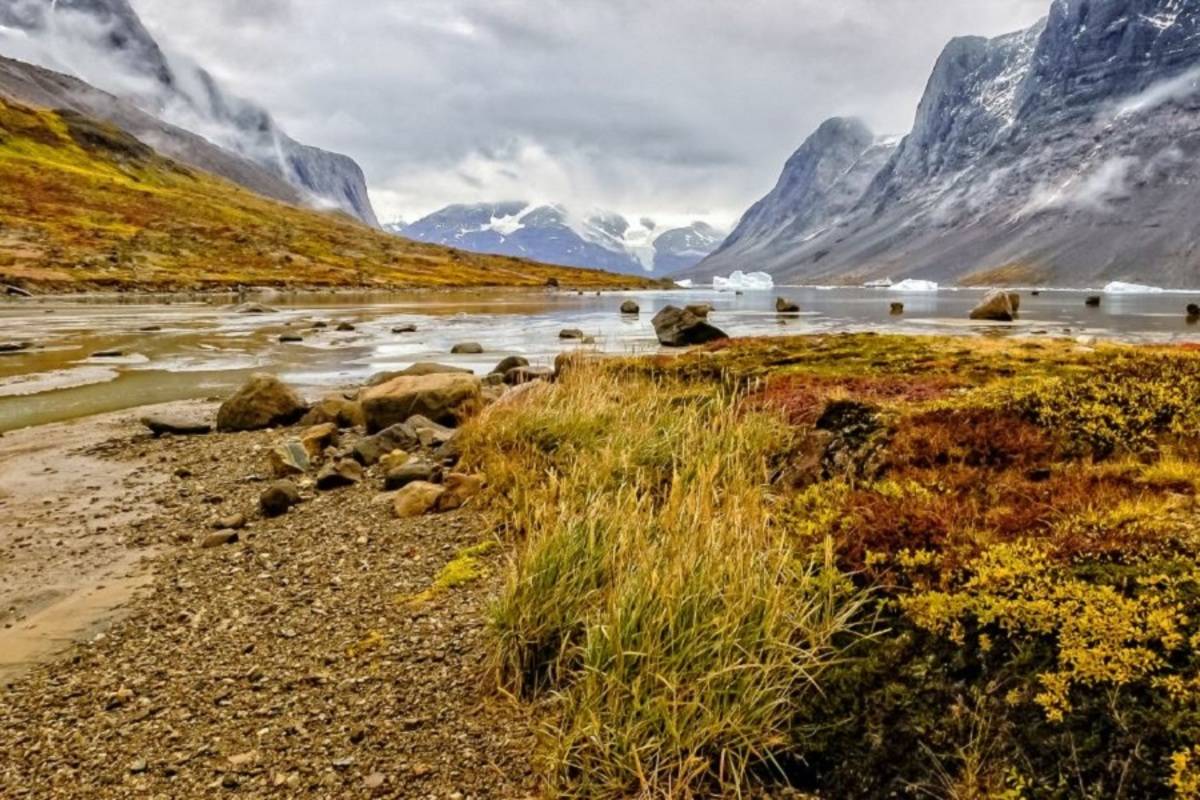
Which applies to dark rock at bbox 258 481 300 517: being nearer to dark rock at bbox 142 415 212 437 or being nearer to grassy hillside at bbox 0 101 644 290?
dark rock at bbox 142 415 212 437

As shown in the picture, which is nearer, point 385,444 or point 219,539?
point 219,539

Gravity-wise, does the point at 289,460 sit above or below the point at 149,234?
below

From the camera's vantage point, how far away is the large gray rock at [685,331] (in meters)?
38.2

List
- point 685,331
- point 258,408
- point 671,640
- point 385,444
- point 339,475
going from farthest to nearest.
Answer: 1. point 685,331
2. point 258,408
3. point 385,444
4. point 339,475
5. point 671,640

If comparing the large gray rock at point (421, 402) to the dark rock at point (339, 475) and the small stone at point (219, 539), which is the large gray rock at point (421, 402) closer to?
the dark rock at point (339, 475)

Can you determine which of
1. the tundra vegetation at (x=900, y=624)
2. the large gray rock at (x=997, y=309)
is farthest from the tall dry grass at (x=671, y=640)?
the large gray rock at (x=997, y=309)

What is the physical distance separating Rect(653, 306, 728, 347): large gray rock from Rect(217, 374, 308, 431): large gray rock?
23474mm

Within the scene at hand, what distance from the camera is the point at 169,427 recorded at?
15.5 m

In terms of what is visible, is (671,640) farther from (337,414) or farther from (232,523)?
(337,414)

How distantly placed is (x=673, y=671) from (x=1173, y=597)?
2.58 metres

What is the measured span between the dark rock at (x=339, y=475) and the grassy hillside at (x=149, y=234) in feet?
263

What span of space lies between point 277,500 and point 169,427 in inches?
290

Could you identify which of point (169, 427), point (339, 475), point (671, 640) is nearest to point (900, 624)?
point (671, 640)

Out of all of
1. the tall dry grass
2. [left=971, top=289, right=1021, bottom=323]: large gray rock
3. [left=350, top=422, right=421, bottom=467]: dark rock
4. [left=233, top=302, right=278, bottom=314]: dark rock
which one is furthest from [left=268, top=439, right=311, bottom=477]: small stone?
[left=971, top=289, right=1021, bottom=323]: large gray rock
